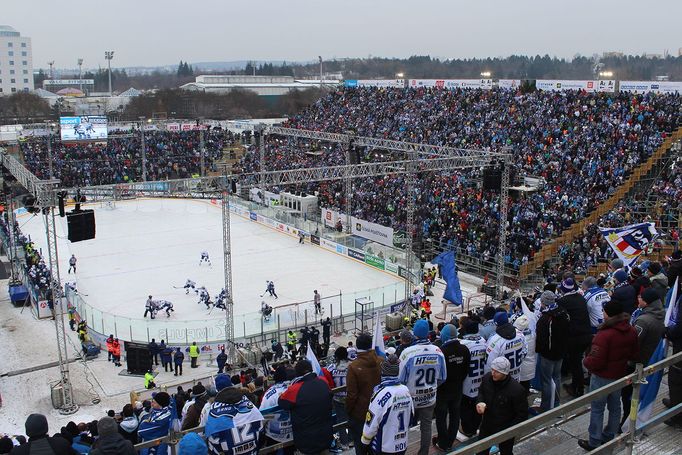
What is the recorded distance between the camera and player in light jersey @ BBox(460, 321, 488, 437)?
738cm

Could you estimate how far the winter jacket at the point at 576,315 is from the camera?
7.95m

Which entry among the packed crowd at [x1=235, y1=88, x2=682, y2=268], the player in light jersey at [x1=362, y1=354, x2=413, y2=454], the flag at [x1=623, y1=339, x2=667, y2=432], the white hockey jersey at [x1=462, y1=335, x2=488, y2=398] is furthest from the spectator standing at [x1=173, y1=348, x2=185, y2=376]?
the flag at [x1=623, y1=339, x2=667, y2=432]

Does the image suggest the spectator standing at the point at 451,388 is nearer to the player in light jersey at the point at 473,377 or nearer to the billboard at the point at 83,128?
the player in light jersey at the point at 473,377

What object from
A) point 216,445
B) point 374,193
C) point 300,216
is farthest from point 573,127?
point 216,445

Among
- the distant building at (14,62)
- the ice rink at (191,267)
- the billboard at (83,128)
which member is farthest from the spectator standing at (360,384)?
the distant building at (14,62)

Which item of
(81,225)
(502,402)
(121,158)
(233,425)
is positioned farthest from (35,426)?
(121,158)

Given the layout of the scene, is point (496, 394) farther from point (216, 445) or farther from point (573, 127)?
point (573, 127)

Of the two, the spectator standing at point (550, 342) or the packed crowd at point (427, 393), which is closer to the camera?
the packed crowd at point (427, 393)

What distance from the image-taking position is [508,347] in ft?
23.5

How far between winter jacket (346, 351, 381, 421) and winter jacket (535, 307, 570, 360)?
7.92 feet

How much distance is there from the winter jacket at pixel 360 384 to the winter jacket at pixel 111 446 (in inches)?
87.1

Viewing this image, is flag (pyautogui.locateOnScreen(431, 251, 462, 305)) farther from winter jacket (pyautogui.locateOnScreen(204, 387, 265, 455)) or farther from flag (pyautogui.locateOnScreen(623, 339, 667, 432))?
winter jacket (pyautogui.locateOnScreen(204, 387, 265, 455))

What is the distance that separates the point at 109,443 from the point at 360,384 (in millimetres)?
2452

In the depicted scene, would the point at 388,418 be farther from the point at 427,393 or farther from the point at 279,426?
the point at 279,426
